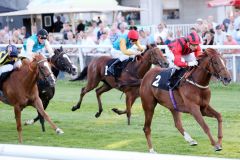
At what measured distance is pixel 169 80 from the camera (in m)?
9.00

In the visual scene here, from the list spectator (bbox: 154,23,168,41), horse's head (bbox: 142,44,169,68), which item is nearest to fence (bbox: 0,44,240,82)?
spectator (bbox: 154,23,168,41)

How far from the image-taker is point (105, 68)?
489 inches

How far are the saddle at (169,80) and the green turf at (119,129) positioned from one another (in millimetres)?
785

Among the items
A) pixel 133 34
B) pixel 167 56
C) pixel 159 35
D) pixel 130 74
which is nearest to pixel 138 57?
pixel 130 74

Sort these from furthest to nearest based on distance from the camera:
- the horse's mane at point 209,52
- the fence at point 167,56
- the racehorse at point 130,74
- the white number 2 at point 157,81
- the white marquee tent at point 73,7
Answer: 1. the white marquee tent at point 73,7
2. the fence at point 167,56
3. the racehorse at point 130,74
4. the white number 2 at point 157,81
5. the horse's mane at point 209,52

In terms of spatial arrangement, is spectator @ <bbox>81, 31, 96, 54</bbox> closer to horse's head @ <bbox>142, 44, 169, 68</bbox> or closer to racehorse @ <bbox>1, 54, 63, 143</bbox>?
horse's head @ <bbox>142, 44, 169, 68</bbox>

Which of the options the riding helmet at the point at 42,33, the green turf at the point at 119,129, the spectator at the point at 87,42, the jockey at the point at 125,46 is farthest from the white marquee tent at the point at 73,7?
the riding helmet at the point at 42,33

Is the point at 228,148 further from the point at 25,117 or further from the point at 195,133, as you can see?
the point at 25,117

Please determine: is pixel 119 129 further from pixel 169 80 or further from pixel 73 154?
pixel 73 154

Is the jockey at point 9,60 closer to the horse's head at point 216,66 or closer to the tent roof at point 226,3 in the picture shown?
the horse's head at point 216,66

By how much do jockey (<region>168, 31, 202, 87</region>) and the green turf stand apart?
1.07 metres

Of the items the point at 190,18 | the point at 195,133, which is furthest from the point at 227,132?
the point at 190,18

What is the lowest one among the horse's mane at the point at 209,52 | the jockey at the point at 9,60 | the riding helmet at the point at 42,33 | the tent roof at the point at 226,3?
the jockey at the point at 9,60

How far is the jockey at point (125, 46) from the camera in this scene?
466 inches
